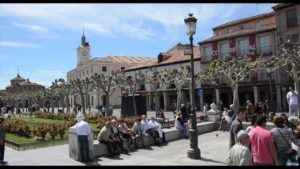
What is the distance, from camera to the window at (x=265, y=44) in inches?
1925

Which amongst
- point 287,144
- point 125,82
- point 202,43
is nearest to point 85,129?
point 287,144

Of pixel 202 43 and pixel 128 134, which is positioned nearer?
pixel 128 134

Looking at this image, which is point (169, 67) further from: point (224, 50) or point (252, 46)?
point (252, 46)

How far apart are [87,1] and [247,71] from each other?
40327 mm

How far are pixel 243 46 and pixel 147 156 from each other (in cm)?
3851

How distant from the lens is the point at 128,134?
55.4 ft

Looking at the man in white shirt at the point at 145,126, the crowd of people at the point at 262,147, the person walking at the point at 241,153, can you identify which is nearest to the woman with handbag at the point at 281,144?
the crowd of people at the point at 262,147

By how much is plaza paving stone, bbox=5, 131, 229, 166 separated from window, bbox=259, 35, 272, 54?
3204 centimetres

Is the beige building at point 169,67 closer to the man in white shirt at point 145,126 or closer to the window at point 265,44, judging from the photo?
the window at point 265,44

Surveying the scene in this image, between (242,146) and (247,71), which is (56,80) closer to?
(247,71)

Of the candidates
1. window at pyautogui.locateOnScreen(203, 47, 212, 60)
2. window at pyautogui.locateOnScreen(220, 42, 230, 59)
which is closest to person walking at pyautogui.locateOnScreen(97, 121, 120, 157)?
window at pyautogui.locateOnScreen(220, 42, 230, 59)

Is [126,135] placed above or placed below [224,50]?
below

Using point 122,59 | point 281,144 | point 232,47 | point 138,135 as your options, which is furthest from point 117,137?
point 122,59

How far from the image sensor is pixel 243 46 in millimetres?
51812
